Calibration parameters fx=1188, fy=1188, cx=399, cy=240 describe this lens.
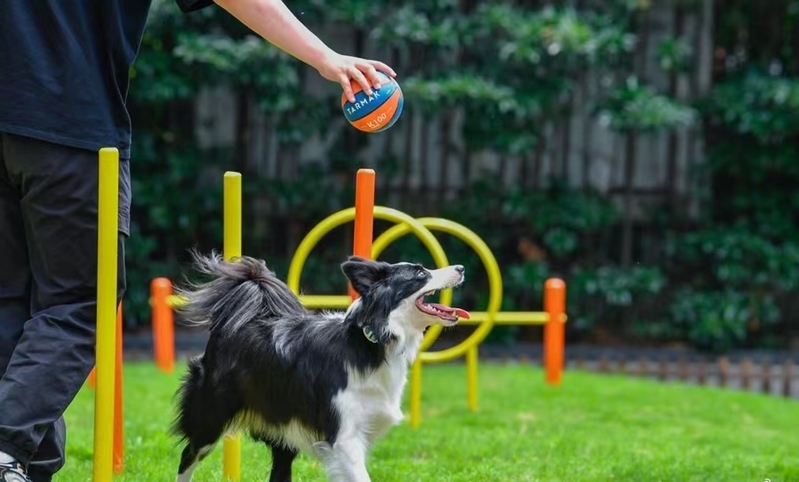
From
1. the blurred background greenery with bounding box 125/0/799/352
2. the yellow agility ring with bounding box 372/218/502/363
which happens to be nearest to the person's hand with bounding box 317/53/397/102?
the yellow agility ring with bounding box 372/218/502/363

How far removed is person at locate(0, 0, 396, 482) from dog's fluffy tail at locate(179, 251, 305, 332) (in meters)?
0.55

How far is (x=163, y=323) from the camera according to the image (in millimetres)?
7965

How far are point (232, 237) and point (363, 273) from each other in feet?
2.11

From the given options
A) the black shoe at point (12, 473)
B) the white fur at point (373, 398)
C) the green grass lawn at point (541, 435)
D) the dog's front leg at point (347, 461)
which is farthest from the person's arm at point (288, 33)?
the green grass lawn at point (541, 435)

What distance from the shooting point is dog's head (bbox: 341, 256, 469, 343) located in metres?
3.50

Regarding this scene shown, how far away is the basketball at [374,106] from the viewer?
11.5 feet

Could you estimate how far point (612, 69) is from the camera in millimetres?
10102

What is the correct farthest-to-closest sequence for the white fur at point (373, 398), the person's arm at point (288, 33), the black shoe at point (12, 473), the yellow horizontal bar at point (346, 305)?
the yellow horizontal bar at point (346, 305), the white fur at point (373, 398), the person's arm at point (288, 33), the black shoe at point (12, 473)

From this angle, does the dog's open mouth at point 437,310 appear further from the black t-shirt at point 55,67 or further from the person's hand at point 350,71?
the black t-shirt at point 55,67

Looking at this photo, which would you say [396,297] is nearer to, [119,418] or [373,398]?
[373,398]

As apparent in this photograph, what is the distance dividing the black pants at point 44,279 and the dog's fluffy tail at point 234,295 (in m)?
0.53

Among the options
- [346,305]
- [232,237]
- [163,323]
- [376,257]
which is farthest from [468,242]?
[163,323]

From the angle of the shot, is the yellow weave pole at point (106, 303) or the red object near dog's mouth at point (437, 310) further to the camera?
the red object near dog's mouth at point (437, 310)

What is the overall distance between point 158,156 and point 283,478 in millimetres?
6454
